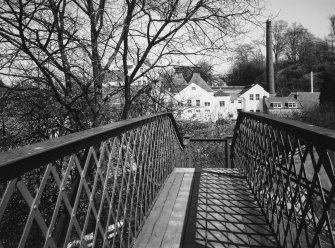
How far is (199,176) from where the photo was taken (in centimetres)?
562

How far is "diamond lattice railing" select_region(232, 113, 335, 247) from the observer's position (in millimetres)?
1905

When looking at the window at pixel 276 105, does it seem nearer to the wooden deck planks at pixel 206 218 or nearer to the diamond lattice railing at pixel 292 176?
the diamond lattice railing at pixel 292 176

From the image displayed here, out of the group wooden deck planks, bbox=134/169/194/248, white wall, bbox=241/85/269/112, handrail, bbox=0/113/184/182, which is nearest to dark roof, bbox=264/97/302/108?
white wall, bbox=241/85/269/112

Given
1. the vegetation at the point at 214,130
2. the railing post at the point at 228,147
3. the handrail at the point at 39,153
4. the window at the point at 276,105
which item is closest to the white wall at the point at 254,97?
the window at the point at 276,105

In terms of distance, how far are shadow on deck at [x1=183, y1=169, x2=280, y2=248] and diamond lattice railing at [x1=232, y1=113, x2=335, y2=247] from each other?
14 cm

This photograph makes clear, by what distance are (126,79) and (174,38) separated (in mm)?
1488

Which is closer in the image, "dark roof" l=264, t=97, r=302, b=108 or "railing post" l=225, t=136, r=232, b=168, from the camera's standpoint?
"railing post" l=225, t=136, r=232, b=168

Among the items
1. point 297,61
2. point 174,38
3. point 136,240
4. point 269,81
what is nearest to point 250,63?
point 297,61

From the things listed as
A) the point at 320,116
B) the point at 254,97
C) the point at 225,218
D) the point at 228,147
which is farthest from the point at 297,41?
the point at 225,218

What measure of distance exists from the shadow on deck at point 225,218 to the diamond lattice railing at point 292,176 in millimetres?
141

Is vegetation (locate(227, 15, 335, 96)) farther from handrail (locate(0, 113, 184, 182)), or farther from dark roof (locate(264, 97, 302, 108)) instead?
handrail (locate(0, 113, 184, 182))

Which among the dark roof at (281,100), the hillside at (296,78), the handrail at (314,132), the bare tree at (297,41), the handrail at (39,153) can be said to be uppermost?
the bare tree at (297,41)

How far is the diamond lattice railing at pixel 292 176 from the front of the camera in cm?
191

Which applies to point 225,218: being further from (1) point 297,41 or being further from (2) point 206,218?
(1) point 297,41
